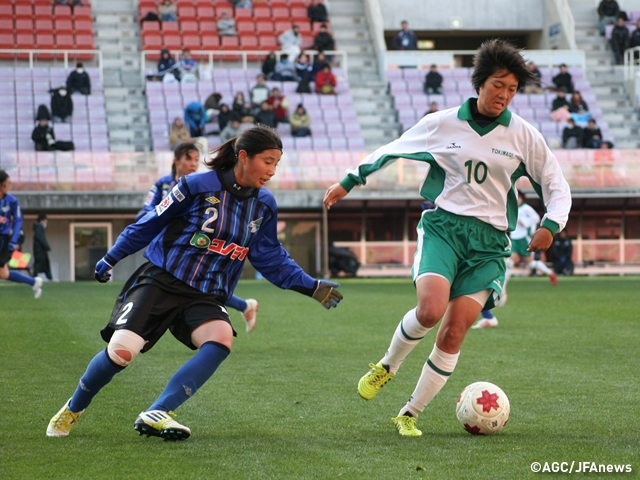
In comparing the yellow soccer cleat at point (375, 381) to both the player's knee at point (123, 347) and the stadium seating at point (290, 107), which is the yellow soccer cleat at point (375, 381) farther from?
the stadium seating at point (290, 107)

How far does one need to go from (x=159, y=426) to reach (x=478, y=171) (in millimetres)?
2125

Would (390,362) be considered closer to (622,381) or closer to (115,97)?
(622,381)

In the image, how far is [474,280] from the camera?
546 centimetres

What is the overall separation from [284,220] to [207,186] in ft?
73.5

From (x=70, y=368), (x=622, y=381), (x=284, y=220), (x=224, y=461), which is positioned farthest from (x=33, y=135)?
(x=224, y=461)

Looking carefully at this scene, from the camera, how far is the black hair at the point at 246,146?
5.32 metres

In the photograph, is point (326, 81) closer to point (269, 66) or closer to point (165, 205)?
point (269, 66)

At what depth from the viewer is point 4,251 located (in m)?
15.1

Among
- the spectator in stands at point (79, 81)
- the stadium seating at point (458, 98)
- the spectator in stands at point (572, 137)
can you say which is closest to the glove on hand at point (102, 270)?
the spectator in stands at point (572, 137)

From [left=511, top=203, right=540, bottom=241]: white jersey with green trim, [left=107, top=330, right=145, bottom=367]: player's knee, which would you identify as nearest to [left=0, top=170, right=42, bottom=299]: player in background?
[left=511, top=203, right=540, bottom=241]: white jersey with green trim

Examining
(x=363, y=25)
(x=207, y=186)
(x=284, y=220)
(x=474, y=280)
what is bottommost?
(x=284, y=220)

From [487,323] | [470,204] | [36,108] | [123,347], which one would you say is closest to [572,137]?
[36,108]

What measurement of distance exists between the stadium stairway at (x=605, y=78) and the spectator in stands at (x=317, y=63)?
894 cm

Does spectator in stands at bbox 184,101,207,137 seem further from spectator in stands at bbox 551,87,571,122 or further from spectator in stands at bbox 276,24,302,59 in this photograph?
spectator in stands at bbox 551,87,571,122
